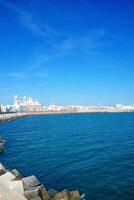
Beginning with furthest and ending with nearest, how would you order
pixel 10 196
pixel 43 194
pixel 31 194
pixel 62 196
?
pixel 43 194, pixel 62 196, pixel 31 194, pixel 10 196

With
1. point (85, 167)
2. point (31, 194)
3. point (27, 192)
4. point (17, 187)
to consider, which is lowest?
point (85, 167)

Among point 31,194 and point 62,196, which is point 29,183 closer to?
point 31,194

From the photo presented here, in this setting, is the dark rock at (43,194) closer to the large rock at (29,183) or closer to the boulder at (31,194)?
the boulder at (31,194)

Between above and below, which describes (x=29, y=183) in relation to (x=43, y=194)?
above

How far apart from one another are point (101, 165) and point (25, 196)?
12.5m

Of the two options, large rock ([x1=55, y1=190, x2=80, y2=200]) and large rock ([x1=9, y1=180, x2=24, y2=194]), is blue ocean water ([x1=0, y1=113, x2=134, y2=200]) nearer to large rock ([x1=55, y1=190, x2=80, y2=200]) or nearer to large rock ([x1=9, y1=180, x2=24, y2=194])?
large rock ([x1=55, y1=190, x2=80, y2=200])

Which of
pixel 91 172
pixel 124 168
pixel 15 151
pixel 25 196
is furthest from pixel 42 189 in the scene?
pixel 15 151

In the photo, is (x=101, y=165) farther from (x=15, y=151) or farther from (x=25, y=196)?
(x=15, y=151)

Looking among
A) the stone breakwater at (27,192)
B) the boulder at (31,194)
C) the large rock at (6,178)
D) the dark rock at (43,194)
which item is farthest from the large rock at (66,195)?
the large rock at (6,178)

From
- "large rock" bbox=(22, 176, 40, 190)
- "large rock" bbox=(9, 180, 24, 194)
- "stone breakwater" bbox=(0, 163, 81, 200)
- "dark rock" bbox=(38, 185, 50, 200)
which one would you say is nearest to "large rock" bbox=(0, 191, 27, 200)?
"stone breakwater" bbox=(0, 163, 81, 200)

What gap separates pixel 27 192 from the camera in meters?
17.9

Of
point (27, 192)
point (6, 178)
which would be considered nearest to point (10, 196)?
point (27, 192)

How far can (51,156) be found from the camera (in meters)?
35.0

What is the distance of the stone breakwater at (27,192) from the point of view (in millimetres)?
17656
